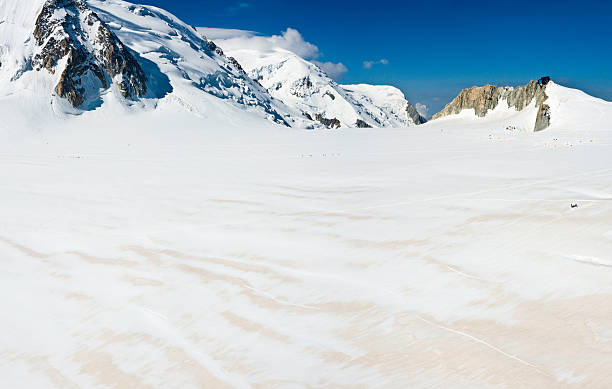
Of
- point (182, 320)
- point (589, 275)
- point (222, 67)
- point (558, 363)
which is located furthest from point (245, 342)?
point (222, 67)

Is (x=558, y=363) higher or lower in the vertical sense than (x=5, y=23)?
lower

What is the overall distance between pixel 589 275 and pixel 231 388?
3.30m

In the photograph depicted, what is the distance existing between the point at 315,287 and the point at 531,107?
68.0m

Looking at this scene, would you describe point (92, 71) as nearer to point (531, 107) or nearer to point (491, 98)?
point (531, 107)

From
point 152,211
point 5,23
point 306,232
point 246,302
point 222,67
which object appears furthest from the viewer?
point 222,67

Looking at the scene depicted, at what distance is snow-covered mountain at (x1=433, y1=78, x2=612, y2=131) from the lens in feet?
101

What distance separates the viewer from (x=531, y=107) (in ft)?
200

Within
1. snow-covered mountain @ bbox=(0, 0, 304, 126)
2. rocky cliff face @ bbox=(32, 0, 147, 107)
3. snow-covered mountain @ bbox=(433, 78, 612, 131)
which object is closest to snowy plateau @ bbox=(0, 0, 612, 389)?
snow-covered mountain @ bbox=(433, 78, 612, 131)

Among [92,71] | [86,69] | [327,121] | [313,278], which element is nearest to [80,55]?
[86,69]

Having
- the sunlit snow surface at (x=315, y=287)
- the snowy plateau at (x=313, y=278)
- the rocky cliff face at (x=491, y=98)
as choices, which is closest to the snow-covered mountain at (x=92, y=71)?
the snowy plateau at (x=313, y=278)

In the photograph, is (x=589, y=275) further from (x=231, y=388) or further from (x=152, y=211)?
(x=152, y=211)

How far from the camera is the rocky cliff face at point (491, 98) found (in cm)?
6794

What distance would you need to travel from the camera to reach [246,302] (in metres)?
3.80

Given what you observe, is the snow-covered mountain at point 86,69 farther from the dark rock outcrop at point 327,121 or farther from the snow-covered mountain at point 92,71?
the dark rock outcrop at point 327,121
